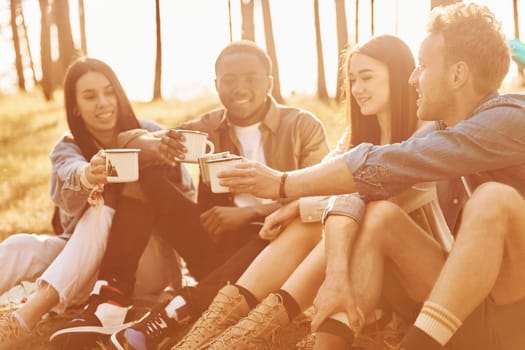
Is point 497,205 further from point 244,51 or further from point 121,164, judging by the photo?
point 244,51

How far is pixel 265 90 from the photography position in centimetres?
424

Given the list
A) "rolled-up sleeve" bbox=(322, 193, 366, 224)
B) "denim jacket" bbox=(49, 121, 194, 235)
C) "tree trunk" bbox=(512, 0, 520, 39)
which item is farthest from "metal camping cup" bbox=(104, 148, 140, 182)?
"tree trunk" bbox=(512, 0, 520, 39)

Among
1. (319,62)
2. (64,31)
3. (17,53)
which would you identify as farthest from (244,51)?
(17,53)

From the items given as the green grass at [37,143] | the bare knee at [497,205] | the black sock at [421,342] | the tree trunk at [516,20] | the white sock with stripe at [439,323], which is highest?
the tree trunk at [516,20]

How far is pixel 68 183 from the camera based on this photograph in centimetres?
372

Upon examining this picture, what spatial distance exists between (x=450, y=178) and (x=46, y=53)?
1505 centimetres

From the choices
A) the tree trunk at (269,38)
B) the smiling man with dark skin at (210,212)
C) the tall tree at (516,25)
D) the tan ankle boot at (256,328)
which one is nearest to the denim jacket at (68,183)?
the smiling man with dark skin at (210,212)

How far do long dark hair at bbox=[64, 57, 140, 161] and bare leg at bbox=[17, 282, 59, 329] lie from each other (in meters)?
0.85

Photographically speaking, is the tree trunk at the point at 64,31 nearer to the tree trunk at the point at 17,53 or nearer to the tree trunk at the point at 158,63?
the tree trunk at the point at 158,63

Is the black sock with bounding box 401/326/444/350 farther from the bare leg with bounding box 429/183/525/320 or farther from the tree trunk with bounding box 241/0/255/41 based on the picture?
the tree trunk with bounding box 241/0/255/41

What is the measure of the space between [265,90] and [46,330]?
1851mm

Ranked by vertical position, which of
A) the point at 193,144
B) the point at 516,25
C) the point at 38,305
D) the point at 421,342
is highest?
the point at 516,25

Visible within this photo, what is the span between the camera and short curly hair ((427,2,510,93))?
252cm

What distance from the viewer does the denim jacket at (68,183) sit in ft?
12.1
